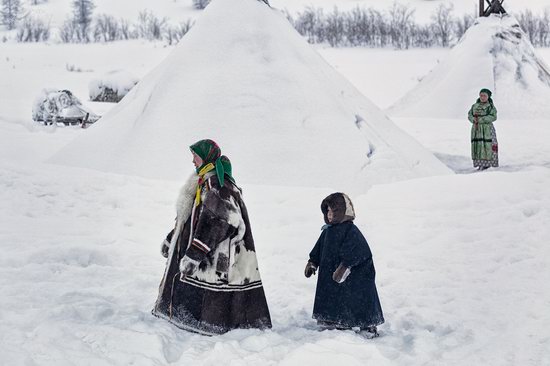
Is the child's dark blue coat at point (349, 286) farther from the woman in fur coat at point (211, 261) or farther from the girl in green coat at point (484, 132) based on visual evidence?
the girl in green coat at point (484, 132)

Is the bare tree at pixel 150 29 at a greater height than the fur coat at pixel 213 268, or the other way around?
the bare tree at pixel 150 29

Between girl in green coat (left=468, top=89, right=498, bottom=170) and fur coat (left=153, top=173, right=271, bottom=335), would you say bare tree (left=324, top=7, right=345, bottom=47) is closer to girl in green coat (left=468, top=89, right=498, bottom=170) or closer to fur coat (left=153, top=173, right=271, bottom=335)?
girl in green coat (left=468, top=89, right=498, bottom=170)

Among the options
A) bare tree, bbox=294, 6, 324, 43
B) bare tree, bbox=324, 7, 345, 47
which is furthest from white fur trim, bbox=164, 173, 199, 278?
bare tree, bbox=294, 6, 324, 43

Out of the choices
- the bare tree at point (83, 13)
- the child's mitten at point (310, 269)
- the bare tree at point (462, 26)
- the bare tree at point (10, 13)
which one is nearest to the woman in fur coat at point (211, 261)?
the child's mitten at point (310, 269)

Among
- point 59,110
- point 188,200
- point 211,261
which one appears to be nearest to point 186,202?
point 188,200

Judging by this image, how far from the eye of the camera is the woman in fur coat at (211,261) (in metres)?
3.33

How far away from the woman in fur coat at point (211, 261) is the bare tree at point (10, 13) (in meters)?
43.1

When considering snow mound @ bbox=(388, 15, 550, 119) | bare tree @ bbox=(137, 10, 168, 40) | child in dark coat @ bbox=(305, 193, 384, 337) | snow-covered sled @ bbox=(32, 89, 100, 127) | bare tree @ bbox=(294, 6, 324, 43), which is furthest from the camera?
bare tree @ bbox=(137, 10, 168, 40)

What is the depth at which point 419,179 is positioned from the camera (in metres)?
6.71

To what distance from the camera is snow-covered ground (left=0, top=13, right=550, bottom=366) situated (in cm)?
324

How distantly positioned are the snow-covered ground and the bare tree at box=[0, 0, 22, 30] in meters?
38.4

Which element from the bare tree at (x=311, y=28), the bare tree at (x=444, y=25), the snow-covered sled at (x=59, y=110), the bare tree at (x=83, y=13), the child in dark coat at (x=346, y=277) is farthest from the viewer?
the bare tree at (x=83, y=13)

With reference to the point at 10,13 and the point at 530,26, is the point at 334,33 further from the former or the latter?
the point at 10,13

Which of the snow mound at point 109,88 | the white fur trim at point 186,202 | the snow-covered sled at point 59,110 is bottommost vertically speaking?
the white fur trim at point 186,202
